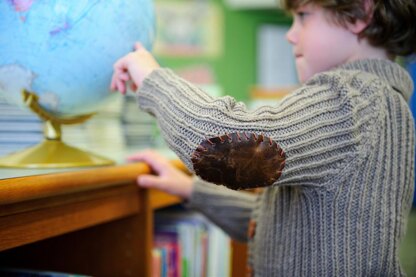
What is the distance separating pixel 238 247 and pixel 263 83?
6.56ft

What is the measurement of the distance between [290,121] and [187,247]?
61 cm

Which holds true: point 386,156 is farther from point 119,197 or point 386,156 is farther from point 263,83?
point 263,83

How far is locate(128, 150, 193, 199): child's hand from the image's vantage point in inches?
34.4

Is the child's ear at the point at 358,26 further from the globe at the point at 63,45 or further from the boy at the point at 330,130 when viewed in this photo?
the globe at the point at 63,45

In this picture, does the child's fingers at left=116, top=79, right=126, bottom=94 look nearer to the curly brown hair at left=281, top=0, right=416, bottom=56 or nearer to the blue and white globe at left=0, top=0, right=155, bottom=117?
the blue and white globe at left=0, top=0, right=155, bottom=117

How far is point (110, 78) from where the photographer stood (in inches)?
Result: 28.2

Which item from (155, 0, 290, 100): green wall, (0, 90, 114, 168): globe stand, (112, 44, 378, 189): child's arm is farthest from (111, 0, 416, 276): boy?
(155, 0, 290, 100): green wall

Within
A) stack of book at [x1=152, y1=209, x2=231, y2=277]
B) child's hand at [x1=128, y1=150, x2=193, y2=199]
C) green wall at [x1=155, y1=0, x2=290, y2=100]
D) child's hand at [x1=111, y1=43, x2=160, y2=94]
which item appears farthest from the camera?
green wall at [x1=155, y1=0, x2=290, y2=100]

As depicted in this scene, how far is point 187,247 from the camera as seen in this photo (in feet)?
3.65

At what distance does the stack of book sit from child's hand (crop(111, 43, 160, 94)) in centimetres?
46

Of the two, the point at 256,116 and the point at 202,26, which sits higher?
the point at 202,26

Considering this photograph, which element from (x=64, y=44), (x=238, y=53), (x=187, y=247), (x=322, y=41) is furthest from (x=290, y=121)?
(x=238, y=53)

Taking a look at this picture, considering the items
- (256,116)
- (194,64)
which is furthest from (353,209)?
(194,64)

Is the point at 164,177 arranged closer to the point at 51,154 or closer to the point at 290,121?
the point at 51,154
